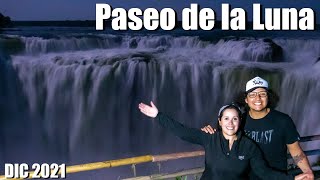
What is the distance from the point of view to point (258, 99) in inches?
88.0

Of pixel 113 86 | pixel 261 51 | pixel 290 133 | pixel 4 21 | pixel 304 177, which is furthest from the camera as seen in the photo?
pixel 261 51

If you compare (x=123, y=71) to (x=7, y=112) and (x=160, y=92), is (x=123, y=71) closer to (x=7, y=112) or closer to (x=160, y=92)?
(x=160, y=92)

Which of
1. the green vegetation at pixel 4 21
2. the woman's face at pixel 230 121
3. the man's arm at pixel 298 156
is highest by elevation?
the green vegetation at pixel 4 21

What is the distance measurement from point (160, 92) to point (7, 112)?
4.11 ft

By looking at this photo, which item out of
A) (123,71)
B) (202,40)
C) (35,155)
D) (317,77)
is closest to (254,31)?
(202,40)

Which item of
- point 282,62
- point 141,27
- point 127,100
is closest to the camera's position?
point 141,27

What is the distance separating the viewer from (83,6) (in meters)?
3.30

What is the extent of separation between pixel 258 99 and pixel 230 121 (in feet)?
1.25

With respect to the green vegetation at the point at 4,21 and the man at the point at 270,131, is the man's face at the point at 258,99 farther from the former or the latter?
the green vegetation at the point at 4,21

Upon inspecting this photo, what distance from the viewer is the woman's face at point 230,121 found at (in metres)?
1.93

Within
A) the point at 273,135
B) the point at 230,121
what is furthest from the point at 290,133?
the point at 230,121

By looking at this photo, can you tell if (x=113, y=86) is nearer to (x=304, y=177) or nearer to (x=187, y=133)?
(x=187, y=133)

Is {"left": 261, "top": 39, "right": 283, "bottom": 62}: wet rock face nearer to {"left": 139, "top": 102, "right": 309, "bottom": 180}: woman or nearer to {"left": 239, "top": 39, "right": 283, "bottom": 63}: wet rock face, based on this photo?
{"left": 239, "top": 39, "right": 283, "bottom": 63}: wet rock face

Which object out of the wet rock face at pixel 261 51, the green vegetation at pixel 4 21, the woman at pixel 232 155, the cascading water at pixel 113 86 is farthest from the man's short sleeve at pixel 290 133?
the green vegetation at pixel 4 21
